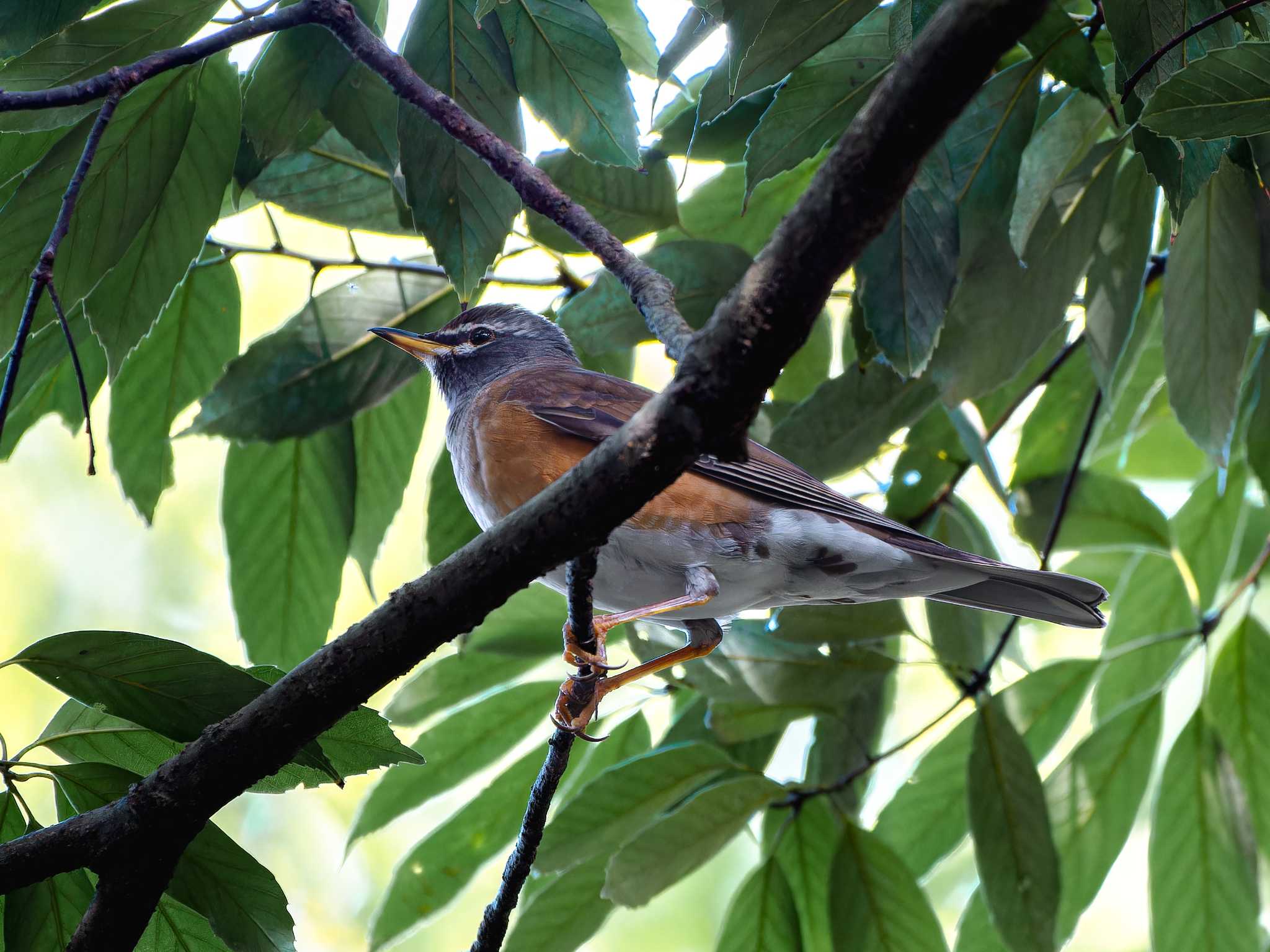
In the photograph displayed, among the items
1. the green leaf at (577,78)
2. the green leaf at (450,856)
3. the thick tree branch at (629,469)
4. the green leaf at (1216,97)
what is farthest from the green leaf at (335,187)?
the green leaf at (1216,97)

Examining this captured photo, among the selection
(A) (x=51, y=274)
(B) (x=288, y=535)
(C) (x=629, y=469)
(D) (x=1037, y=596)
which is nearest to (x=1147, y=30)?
(C) (x=629, y=469)

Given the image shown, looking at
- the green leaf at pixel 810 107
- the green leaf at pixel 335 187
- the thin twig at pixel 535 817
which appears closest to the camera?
the thin twig at pixel 535 817

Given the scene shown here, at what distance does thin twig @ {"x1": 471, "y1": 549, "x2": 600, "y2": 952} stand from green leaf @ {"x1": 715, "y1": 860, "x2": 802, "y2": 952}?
948 millimetres

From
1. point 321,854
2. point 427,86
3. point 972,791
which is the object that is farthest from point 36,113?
point 321,854

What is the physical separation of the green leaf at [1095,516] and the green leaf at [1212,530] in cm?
41

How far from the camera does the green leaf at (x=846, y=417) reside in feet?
10.5

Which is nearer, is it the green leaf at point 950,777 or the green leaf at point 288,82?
the green leaf at point 288,82

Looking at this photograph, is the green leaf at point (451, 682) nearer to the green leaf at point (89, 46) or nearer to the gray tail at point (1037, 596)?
the gray tail at point (1037, 596)

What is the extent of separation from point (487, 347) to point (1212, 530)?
271 centimetres

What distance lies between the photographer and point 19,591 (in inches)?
319

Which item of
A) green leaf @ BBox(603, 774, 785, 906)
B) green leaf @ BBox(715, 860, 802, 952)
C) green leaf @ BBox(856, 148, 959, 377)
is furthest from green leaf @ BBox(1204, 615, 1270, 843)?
green leaf @ BBox(856, 148, 959, 377)

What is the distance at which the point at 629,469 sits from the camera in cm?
150

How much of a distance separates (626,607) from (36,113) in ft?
6.13

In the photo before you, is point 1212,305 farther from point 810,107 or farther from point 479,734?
point 479,734
